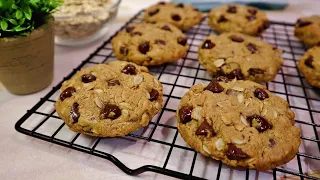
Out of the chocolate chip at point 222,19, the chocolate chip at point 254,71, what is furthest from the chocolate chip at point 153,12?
the chocolate chip at point 254,71

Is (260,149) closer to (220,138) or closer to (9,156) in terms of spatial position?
(220,138)

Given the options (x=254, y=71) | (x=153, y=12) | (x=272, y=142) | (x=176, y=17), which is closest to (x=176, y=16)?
(x=176, y=17)

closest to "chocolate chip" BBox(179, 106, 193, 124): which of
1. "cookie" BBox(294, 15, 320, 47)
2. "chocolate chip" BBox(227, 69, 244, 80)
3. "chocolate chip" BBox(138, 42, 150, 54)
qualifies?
"chocolate chip" BBox(227, 69, 244, 80)

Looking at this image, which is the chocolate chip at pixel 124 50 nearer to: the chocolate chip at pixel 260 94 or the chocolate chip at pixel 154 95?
the chocolate chip at pixel 154 95

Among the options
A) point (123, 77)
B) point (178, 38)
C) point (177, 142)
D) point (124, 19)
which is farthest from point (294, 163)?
point (124, 19)

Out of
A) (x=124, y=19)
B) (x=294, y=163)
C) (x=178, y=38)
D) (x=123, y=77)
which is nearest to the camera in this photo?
(x=294, y=163)

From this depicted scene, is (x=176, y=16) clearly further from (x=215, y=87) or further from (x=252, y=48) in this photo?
(x=215, y=87)

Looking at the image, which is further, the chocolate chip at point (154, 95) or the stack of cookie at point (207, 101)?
the chocolate chip at point (154, 95)

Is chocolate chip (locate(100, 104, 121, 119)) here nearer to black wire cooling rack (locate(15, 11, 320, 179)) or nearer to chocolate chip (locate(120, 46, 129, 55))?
black wire cooling rack (locate(15, 11, 320, 179))
